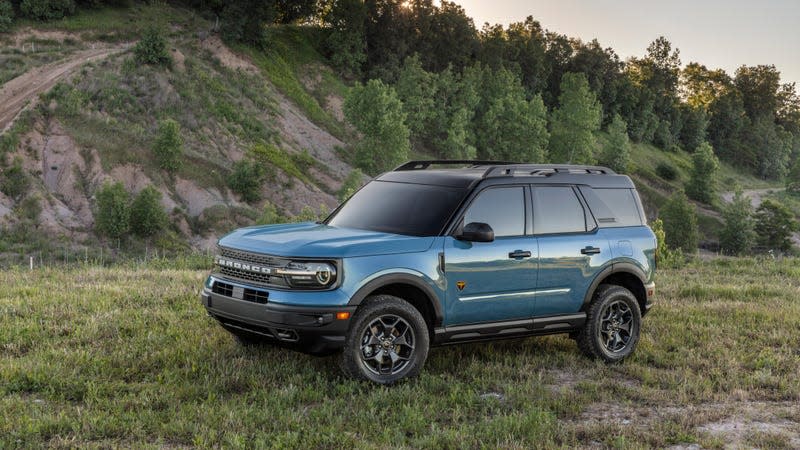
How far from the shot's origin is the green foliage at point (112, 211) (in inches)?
1626

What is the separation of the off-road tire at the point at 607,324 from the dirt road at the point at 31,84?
41.0 m

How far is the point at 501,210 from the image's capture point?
828 centimetres

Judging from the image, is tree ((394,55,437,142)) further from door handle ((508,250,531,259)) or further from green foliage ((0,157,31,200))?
door handle ((508,250,531,259))

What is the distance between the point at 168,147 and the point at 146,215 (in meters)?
6.18

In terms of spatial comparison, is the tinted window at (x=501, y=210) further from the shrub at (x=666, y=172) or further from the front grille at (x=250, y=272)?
the shrub at (x=666, y=172)

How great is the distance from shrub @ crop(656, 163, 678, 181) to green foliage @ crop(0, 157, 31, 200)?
9258 cm

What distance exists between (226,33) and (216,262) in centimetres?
6179

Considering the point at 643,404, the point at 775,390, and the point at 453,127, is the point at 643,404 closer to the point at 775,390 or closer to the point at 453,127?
the point at 775,390

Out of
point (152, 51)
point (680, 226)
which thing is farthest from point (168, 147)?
point (680, 226)

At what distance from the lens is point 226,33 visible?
218 feet

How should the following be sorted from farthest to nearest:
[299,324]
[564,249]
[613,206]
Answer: [613,206], [564,249], [299,324]

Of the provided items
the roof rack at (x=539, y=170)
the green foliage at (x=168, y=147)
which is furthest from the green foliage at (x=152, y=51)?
the roof rack at (x=539, y=170)

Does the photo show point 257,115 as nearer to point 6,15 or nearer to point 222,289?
point 6,15

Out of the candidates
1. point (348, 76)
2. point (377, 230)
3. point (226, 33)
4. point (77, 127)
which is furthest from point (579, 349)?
point (348, 76)
